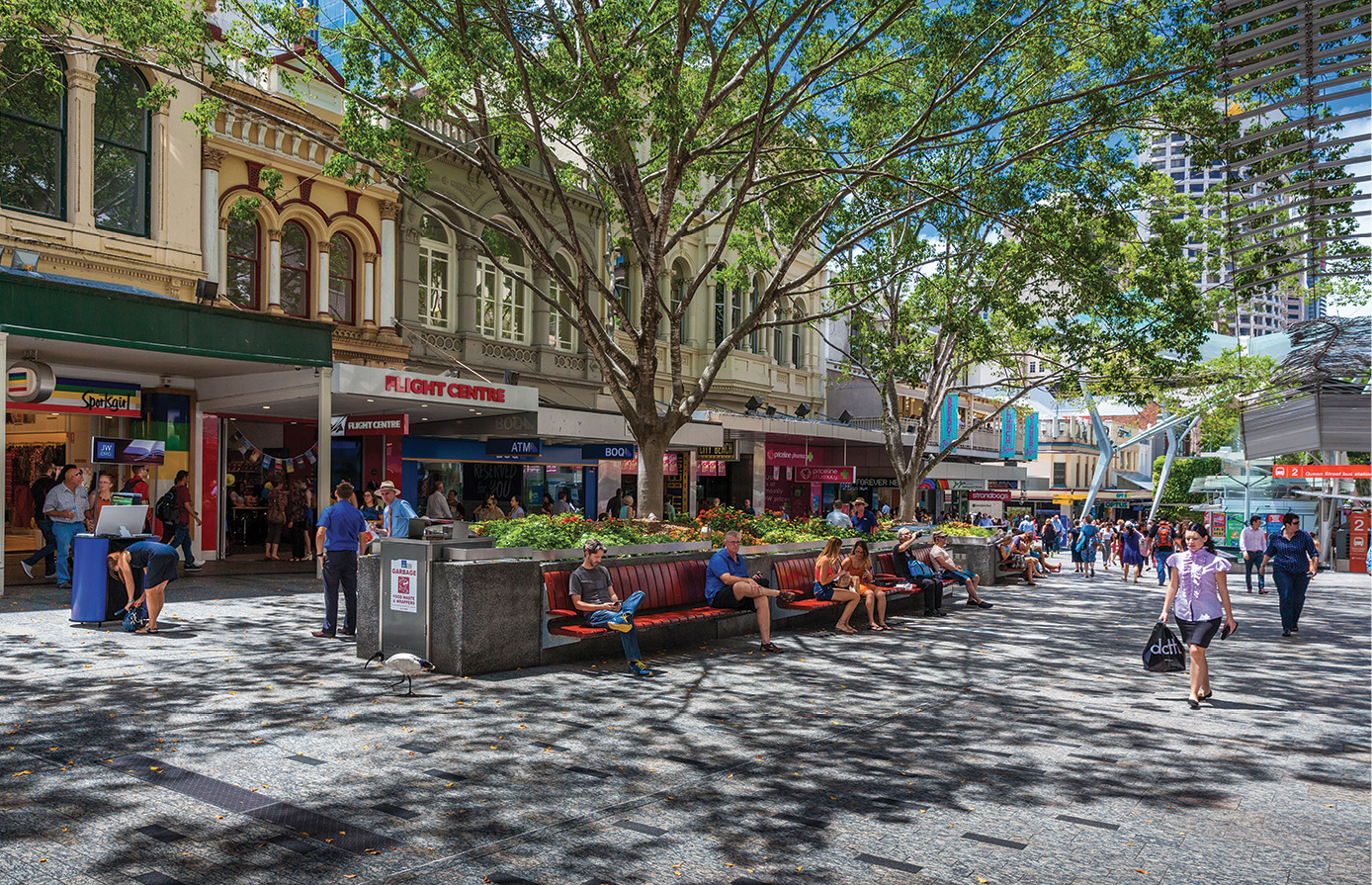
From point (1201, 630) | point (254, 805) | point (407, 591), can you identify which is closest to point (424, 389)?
point (407, 591)

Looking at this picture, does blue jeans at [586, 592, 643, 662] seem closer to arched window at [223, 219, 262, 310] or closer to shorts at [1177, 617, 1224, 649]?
shorts at [1177, 617, 1224, 649]

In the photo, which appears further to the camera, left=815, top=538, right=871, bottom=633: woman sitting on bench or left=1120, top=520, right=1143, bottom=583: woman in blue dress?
left=1120, top=520, right=1143, bottom=583: woman in blue dress

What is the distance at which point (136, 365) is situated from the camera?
1772 cm

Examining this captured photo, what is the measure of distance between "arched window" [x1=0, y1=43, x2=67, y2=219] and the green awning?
9.67 ft

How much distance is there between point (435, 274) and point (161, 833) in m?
20.9

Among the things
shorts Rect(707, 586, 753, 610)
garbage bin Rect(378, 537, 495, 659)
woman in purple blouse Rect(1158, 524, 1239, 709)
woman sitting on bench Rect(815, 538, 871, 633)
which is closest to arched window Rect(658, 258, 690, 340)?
woman sitting on bench Rect(815, 538, 871, 633)

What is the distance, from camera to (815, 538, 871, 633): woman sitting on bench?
1402cm

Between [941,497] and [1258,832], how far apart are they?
146 ft

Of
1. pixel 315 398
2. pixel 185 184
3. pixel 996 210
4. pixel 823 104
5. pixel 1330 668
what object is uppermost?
pixel 823 104

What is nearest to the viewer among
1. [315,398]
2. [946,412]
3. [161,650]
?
[161,650]

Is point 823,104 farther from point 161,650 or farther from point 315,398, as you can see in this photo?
point 161,650

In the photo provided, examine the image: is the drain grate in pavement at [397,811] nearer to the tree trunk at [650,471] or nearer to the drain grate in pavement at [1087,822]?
the drain grate in pavement at [1087,822]

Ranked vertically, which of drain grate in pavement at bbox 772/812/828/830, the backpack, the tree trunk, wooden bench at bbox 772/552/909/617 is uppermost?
the tree trunk

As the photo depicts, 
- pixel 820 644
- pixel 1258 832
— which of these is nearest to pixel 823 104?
pixel 820 644
